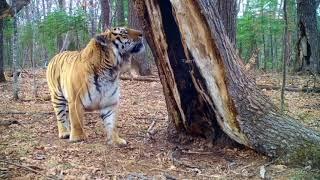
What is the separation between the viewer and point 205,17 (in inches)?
175

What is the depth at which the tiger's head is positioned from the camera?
5352 millimetres

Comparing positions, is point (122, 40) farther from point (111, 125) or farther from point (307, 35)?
point (307, 35)

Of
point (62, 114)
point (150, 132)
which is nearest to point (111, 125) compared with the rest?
point (150, 132)

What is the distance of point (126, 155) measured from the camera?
483 cm

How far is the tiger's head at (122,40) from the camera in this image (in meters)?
5.35

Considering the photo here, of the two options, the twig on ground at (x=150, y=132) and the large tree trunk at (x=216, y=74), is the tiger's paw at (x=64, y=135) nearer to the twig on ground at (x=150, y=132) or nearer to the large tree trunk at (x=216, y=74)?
the twig on ground at (x=150, y=132)

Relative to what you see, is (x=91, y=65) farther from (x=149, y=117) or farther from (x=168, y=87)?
(x=149, y=117)

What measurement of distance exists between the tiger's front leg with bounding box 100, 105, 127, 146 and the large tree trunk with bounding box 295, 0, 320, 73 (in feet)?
29.9

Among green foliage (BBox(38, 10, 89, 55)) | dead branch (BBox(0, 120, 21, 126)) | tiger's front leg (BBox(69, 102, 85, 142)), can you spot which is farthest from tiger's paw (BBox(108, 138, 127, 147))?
green foliage (BBox(38, 10, 89, 55))

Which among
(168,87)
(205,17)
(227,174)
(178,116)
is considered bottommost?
(227,174)

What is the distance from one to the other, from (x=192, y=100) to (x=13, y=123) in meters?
2.92

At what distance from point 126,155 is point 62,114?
168cm

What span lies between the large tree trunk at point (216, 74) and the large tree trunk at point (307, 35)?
9078mm

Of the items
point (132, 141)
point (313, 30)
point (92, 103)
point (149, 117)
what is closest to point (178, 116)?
point (132, 141)
